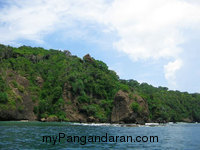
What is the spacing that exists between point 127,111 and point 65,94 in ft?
128

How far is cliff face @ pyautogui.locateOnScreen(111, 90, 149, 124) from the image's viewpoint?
319ft

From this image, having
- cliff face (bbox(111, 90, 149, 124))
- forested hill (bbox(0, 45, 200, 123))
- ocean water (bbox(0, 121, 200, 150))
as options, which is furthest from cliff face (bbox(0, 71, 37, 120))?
ocean water (bbox(0, 121, 200, 150))

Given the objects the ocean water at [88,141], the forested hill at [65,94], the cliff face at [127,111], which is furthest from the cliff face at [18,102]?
the ocean water at [88,141]

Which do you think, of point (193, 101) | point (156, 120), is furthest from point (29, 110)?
point (193, 101)

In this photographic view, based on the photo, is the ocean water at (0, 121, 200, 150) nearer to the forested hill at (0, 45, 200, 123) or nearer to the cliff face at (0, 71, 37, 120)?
the cliff face at (0, 71, 37, 120)

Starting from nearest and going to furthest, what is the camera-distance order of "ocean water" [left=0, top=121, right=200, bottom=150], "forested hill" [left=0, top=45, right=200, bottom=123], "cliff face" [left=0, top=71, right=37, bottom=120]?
"ocean water" [left=0, top=121, right=200, bottom=150]
"cliff face" [left=0, top=71, right=37, bottom=120]
"forested hill" [left=0, top=45, right=200, bottom=123]

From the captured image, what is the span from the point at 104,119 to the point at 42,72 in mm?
51639

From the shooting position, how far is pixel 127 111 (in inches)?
3807

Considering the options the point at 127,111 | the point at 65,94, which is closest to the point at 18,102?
the point at 65,94

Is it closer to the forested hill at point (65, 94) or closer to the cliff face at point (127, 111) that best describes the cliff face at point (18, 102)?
the forested hill at point (65, 94)

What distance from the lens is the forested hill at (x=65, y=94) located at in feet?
332

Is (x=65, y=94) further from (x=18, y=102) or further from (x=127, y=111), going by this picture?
(x=127, y=111)

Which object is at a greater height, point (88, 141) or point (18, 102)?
point (18, 102)

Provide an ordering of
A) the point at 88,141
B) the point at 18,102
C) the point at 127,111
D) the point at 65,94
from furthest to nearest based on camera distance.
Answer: the point at 65,94 < the point at 18,102 < the point at 127,111 < the point at 88,141
